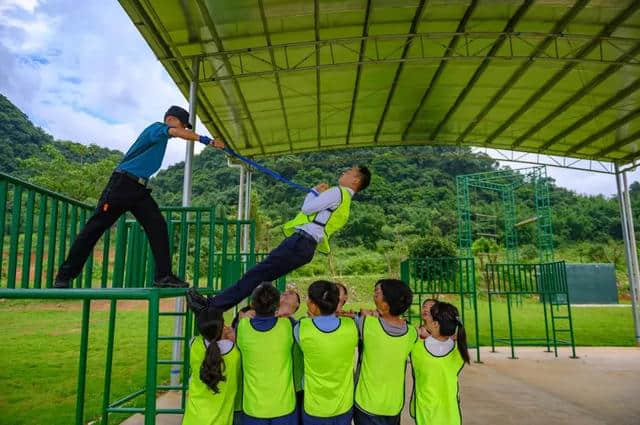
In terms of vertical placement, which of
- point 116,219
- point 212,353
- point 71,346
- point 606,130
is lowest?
point 71,346

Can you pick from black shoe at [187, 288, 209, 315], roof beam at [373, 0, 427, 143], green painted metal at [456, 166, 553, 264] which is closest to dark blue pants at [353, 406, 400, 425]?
black shoe at [187, 288, 209, 315]

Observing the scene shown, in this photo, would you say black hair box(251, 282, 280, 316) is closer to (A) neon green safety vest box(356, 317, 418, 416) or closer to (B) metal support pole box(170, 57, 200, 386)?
(A) neon green safety vest box(356, 317, 418, 416)

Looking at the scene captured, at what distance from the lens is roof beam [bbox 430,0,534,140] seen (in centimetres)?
674

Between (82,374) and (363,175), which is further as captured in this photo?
(82,374)

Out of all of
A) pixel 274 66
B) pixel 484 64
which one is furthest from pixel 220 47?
pixel 484 64

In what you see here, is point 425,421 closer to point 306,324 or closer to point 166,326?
point 306,324

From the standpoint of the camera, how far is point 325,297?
2.73 meters

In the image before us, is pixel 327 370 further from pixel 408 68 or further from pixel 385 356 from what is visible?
pixel 408 68

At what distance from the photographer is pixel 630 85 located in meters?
8.30

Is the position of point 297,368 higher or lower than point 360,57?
lower

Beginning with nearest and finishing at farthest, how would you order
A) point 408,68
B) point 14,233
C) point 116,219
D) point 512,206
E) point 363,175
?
1. point 14,233
2. point 116,219
3. point 363,175
4. point 408,68
5. point 512,206

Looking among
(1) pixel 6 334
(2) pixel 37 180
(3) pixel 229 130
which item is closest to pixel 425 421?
(3) pixel 229 130

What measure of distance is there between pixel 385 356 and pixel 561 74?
7.67 meters

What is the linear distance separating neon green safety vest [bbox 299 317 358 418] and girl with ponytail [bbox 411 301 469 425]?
0.44m
